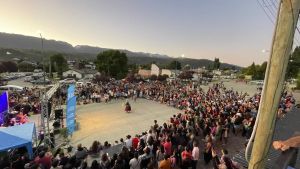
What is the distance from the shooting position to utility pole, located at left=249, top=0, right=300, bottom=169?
2.88 metres

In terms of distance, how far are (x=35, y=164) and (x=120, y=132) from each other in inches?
366

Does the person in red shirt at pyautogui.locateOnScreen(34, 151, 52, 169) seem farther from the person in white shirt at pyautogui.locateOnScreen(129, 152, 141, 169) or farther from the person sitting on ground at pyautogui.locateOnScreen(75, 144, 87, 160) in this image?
the person in white shirt at pyautogui.locateOnScreen(129, 152, 141, 169)

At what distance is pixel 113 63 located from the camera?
2916 inches

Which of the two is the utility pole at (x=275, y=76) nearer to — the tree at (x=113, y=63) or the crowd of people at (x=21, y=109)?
the crowd of people at (x=21, y=109)

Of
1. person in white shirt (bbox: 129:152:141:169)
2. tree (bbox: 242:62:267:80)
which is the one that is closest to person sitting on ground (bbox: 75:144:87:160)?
person in white shirt (bbox: 129:152:141:169)

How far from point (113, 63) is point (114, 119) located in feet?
177

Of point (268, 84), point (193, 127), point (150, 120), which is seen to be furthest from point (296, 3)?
point (150, 120)

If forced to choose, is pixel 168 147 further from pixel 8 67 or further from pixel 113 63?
pixel 8 67

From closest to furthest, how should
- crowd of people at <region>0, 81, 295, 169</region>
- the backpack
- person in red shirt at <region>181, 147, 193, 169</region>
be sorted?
crowd of people at <region>0, 81, 295, 169</region> → the backpack → person in red shirt at <region>181, 147, 193, 169</region>

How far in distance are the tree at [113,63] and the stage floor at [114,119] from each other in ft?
148

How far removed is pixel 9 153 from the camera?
10.7m

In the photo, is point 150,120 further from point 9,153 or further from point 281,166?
point 281,166

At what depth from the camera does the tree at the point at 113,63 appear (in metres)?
74.1

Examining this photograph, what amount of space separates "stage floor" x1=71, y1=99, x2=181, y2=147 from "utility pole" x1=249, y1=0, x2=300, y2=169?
43.6 ft
